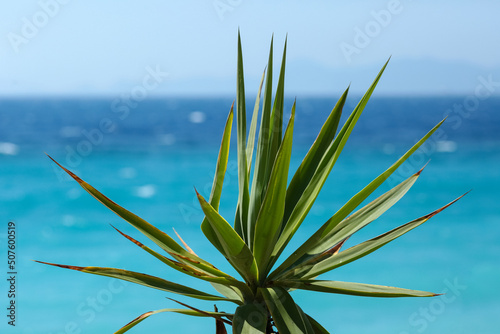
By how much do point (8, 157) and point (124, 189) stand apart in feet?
15.2

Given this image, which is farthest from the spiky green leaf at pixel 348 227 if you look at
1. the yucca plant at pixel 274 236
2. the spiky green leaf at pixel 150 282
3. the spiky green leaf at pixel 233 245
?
the spiky green leaf at pixel 150 282

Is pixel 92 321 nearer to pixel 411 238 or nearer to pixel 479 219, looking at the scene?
pixel 411 238

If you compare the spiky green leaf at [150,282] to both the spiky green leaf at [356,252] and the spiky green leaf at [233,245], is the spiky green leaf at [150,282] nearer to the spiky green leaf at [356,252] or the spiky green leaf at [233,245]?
the spiky green leaf at [233,245]

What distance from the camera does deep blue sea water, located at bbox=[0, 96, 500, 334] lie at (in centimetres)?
685

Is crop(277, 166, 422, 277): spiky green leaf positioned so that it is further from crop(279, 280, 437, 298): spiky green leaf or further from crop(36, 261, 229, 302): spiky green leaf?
crop(36, 261, 229, 302): spiky green leaf

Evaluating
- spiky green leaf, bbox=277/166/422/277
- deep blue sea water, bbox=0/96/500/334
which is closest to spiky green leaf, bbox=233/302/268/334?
spiky green leaf, bbox=277/166/422/277

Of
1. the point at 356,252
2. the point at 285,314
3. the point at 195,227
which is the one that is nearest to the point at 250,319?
the point at 285,314

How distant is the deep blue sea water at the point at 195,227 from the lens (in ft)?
22.5

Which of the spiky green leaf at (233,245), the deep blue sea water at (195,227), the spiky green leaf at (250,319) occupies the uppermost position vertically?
the deep blue sea water at (195,227)

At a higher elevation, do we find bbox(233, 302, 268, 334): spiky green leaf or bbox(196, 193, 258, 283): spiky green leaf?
bbox(196, 193, 258, 283): spiky green leaf

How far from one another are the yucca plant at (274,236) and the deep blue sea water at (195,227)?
2587 mm

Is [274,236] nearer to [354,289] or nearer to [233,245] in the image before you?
[233,245]

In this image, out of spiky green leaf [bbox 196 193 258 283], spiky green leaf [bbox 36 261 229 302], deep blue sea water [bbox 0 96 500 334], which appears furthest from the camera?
deep blue sea water [bbox 0 96 500 334]

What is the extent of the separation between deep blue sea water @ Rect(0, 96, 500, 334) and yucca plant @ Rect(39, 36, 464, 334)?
8.49ft
